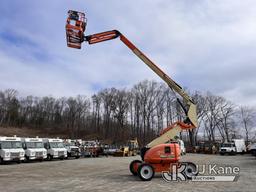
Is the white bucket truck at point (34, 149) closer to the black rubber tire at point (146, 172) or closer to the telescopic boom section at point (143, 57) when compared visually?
the telescopic boom section at point (143, 57)

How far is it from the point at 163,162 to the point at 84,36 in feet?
28.3

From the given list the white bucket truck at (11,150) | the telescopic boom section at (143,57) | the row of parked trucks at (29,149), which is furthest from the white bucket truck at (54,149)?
the telescopic boom section at (143,57)

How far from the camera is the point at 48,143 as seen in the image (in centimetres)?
3534

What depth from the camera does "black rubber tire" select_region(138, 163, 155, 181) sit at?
14.7 meters

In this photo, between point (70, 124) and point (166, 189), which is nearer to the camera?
point (166, 189)

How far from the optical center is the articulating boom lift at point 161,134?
15328 mm

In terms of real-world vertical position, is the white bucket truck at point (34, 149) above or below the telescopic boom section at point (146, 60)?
below

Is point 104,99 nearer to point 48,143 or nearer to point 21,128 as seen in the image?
point 21,128

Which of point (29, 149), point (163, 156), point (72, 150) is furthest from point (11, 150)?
point (163, 156)

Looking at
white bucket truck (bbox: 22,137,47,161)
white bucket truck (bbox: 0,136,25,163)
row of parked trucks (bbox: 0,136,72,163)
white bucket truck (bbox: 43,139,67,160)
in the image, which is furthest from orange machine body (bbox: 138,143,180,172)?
white bucket truck (bbox: 43,139,67,160)

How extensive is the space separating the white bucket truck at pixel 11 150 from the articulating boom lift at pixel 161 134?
16.8 m

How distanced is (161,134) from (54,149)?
21.8 metres

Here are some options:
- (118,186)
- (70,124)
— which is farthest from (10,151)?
(70,124)

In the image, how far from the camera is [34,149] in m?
32.0
